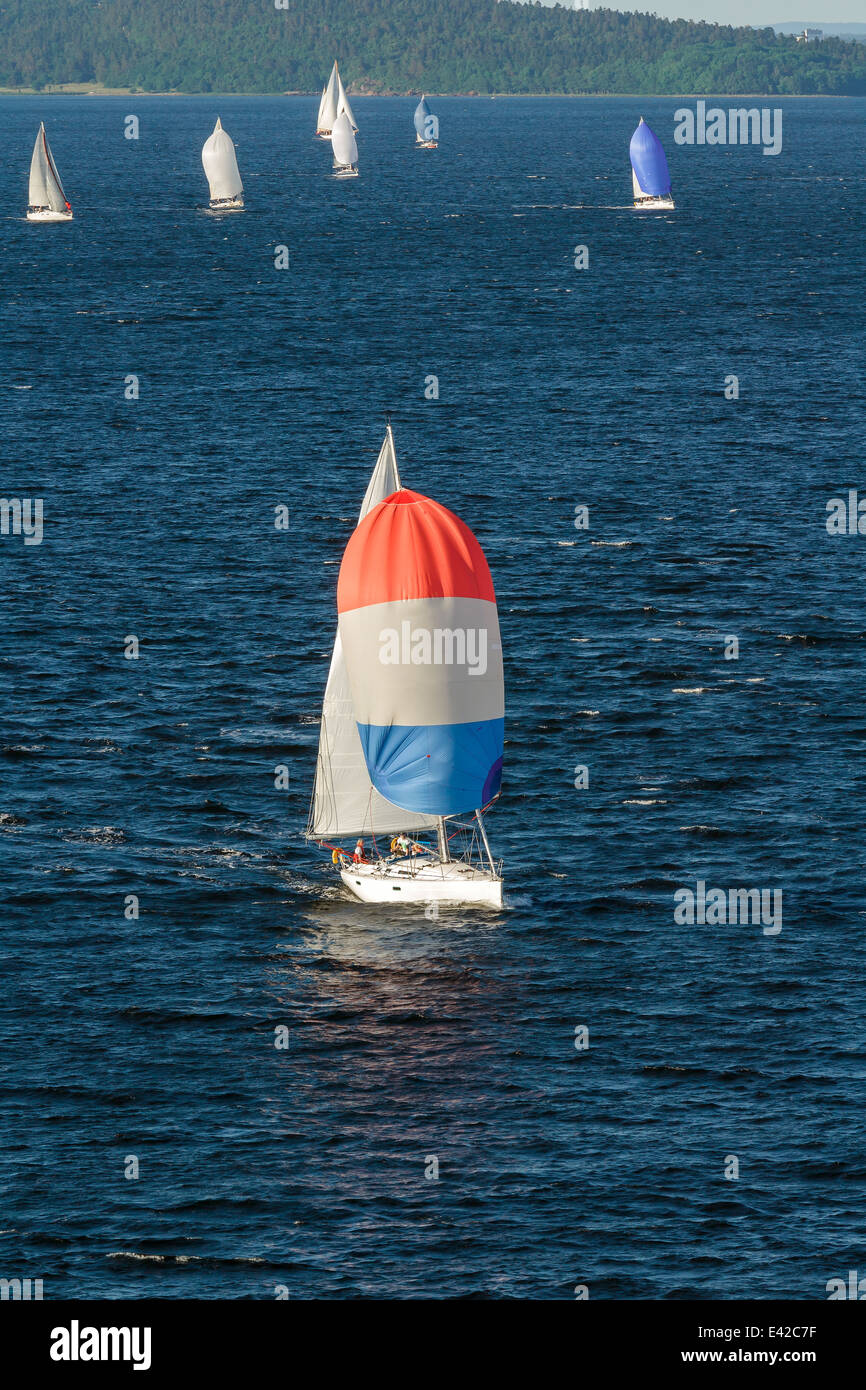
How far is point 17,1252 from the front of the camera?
50.2 meters

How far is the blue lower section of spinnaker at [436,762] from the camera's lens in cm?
6762

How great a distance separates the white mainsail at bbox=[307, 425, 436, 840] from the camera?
231 ft

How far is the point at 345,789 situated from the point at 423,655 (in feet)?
22.0

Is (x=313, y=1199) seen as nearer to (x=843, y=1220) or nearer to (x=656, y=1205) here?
(x=656, y=1205)

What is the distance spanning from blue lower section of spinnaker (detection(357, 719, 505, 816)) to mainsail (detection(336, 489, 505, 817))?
0.03 metres

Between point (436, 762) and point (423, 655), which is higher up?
point (423, 655)

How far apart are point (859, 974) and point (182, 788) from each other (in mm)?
27489

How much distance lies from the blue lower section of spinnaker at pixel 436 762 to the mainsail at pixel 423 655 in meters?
0.03

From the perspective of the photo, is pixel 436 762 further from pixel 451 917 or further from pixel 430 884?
pixel 451 917

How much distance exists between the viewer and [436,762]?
223 feet

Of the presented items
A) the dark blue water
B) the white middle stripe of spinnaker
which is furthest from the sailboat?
the dark blue water

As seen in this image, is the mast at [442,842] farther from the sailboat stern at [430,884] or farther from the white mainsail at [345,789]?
the white mainsail at [345,789]

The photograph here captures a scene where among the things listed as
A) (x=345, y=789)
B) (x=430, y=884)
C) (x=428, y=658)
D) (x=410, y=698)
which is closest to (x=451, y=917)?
(x=430, y=884)
